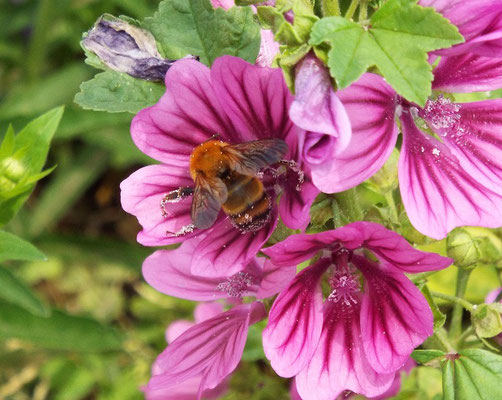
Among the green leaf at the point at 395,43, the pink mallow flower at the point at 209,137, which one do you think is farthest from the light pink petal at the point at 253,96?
the green leaf at the point at 395,43

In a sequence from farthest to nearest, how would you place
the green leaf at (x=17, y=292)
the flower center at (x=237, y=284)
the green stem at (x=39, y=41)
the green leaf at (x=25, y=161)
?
the green stem at (x=39, y=41)
the green leaf at (x=17, y=292)
the green leaf at (x=25, y=161)
the flower center at (x=237, y=284)

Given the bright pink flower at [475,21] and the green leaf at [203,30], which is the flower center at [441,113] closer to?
the bright pink flower at [475,21]

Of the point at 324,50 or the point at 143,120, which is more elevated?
the point at 324,50

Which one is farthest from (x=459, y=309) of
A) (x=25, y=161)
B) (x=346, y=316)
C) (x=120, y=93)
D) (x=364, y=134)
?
(x=25, y=161)

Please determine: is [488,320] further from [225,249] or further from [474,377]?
[225,249]

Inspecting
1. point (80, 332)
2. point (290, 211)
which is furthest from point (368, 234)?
point (80, 332)

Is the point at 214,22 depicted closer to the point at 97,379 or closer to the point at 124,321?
Result: the point at 97,379
